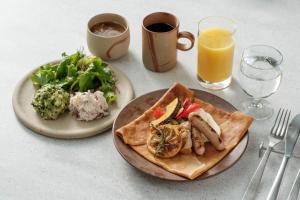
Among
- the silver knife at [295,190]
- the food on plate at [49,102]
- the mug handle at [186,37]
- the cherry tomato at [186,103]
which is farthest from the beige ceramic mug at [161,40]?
the silver knife at [295,190]

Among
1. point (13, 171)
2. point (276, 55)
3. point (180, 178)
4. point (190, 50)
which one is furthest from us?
point (190, 50)

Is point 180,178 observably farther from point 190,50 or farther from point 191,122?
point 190,50

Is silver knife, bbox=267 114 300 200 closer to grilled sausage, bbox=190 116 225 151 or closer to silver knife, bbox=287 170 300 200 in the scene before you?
silver knife, bbox=287 170 300 200

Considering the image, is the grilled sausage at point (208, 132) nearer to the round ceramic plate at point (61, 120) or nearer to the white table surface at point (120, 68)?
the white table surface at point (120, 68)

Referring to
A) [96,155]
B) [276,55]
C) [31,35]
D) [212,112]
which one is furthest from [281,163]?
[31,35]

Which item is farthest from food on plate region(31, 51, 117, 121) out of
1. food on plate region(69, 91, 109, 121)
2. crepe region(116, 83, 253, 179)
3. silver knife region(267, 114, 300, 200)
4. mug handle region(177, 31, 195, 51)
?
silver knife region(267, 114, 300, 200)

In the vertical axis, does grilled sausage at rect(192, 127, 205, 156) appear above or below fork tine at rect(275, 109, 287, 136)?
above
